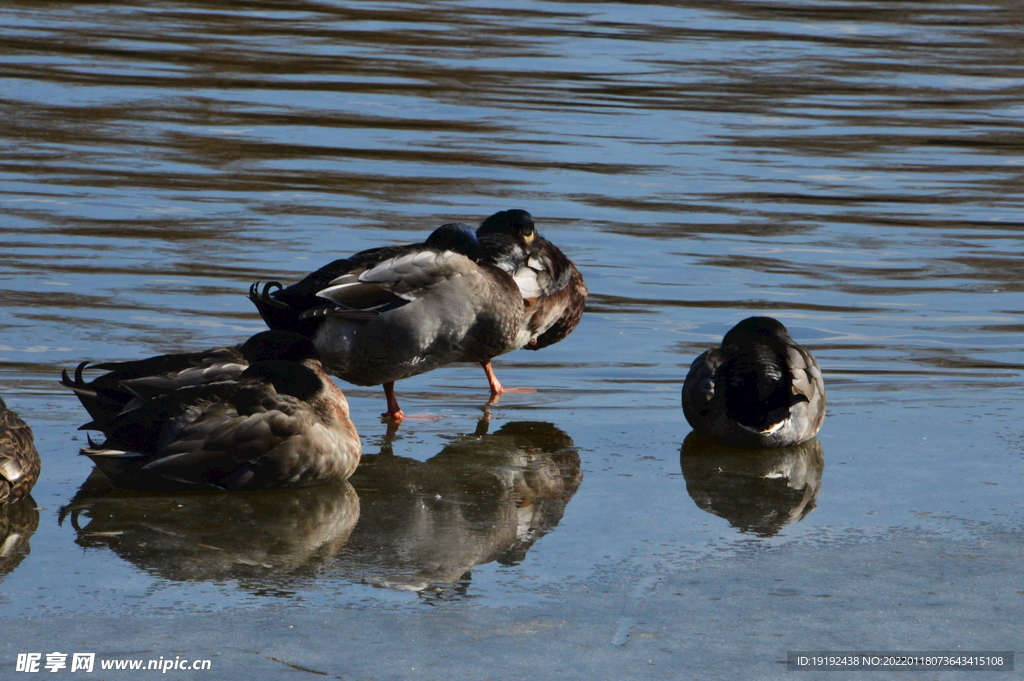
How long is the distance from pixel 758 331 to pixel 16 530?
2800mm

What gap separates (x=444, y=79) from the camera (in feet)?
57.4

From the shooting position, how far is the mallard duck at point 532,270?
7.34 m

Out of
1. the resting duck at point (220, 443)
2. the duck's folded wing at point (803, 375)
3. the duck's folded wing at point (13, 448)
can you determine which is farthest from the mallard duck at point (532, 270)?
the duck's folded wing at point (13, 448)

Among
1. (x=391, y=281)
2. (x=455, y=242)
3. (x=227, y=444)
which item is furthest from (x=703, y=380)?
(x=227, y=444)

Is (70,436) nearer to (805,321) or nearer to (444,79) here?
(805,321)

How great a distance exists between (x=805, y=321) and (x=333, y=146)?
254 inches

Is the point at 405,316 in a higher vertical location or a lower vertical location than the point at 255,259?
higher

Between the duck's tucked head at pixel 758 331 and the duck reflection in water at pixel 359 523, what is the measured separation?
87 cm

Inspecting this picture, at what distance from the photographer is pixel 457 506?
460 centimetres

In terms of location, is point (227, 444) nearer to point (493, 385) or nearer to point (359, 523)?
point (359, 523)

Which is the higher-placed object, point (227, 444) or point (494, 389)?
point (227, 444)

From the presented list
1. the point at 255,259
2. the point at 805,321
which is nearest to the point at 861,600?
the point at 805,321

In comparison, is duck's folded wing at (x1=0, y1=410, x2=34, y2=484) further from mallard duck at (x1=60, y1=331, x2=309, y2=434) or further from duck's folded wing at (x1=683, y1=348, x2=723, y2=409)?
duck's folded wing at (x1=683, y1=348, x2=723, y2=409)

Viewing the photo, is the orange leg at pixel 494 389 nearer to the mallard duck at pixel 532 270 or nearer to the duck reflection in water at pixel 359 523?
the mallard duck at pixel 532 270
